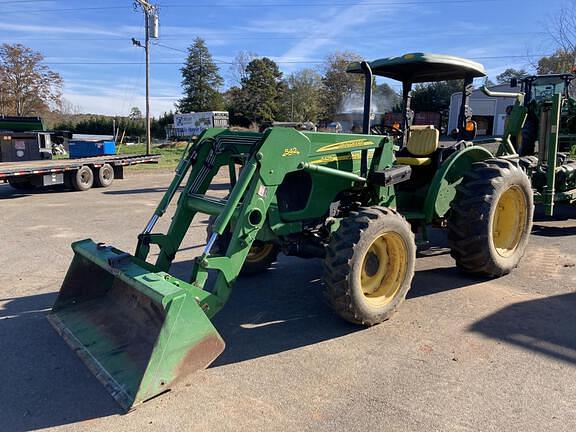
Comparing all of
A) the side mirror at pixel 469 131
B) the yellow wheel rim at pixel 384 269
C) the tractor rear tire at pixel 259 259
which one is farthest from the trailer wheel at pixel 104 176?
the yellow wheel rim at pixel 384 269

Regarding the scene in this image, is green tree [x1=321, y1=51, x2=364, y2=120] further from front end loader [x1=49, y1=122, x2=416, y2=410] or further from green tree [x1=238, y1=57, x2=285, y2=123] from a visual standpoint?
front end loader [x1=49, y1=122, x2=416, y2=410]

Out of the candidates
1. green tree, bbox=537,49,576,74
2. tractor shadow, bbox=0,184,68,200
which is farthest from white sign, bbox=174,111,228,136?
tractor shadow, bbox=0,184,68,200

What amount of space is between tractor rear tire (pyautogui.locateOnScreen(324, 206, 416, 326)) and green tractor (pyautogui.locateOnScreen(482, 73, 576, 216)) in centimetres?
390

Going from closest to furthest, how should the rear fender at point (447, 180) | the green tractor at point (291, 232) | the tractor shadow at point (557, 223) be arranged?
the green tractor at point (291, 232), the rear fender at point (447, 180), the tractor shadow at point (557, 223)

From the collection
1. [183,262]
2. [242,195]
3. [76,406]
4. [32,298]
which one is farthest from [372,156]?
[32,298]

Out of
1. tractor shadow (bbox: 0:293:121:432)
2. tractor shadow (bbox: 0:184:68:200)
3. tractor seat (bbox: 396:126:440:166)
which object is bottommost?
tractor shadow (bbox: 0:293:121:432)

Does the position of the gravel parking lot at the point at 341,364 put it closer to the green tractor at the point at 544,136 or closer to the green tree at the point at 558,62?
the green tractor at the point at 544,136

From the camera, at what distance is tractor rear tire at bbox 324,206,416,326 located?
3906 mm

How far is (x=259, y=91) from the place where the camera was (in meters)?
55.3

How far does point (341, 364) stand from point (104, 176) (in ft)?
43.8

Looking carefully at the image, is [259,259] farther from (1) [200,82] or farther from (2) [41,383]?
(1) [200,82]

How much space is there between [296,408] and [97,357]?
1.53 m

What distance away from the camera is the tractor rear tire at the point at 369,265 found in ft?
12.8

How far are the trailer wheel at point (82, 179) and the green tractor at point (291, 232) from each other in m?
10.3
